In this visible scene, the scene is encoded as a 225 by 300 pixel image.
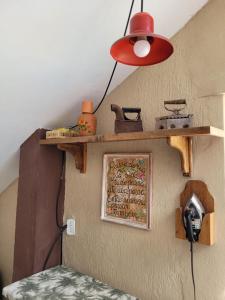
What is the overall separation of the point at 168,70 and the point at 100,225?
938 mm

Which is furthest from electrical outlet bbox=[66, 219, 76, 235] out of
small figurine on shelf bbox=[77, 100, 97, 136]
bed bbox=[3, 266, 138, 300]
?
small figurine on shelf bbox=[77, 100, 97, 136]

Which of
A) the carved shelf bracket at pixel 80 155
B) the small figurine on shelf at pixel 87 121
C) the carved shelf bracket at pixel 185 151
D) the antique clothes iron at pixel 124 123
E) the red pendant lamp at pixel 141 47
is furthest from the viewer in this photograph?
the carved shelf bracket at pixel 80 155

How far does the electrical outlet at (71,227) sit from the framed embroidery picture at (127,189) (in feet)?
0.86

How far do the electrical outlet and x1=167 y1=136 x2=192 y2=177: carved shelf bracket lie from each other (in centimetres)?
82

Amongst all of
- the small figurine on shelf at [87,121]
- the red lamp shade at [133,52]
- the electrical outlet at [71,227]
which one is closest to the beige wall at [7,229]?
the electrical outlet at [71,227]

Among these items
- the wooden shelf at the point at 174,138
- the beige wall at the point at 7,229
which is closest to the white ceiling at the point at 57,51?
the wooden shelf at the point at 174,138

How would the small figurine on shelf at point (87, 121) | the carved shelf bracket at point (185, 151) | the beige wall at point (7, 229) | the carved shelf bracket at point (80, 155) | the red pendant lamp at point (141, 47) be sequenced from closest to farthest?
the red pendant lamp at point (141, 47) < the carved shelf bracket at point (185, 151) < the small figurine on shelf at point (87, 121) < the carved shelf bracket at point (80, 155) < the beige wall at point (7, 229)

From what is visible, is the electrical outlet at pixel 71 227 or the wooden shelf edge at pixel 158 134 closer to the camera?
the wooden shelf edge at pixel 158 134

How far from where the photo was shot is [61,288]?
4.21ft

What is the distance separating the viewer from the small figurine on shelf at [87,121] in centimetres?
140

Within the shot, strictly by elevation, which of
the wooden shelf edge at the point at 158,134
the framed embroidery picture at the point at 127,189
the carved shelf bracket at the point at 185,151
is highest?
the wooden shelf edge at the point at 158,134

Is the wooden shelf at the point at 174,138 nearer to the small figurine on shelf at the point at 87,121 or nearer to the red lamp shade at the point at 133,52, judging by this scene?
the small figurine on shelf at the point at 87,121

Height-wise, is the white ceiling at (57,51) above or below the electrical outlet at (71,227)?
above

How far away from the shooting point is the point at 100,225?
145 cm
